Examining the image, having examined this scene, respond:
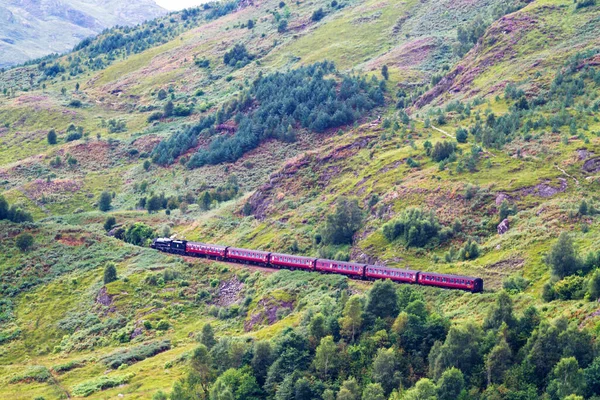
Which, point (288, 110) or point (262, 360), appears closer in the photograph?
point (262, 360)

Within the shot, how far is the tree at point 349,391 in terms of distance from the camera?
221 ft

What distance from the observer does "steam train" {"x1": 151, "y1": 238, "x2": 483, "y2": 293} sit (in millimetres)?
82575

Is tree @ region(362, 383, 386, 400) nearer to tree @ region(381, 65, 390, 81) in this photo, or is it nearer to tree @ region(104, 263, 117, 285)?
tree @ region(104, 263, 117, 285)

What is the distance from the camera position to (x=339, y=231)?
108125mm

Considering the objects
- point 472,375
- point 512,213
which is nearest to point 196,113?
point 512,213

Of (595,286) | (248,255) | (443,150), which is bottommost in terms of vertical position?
(248,255)

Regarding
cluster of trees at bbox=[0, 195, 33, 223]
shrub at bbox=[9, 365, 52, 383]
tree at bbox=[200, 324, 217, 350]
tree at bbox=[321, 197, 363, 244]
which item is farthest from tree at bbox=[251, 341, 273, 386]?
cluster of trees at bbox=[0, 195, 33, 223]

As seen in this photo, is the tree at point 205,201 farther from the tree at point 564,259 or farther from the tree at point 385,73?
the tree at point 564,259

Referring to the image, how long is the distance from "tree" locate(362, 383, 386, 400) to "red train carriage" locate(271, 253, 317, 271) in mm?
32564

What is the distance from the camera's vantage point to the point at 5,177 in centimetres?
17212

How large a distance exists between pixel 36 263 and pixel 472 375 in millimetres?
78049

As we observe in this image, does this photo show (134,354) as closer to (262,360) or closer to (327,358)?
(262,360)

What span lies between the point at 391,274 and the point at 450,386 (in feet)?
83.3

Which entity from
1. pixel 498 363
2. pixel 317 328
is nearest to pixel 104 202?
pixel 317 328
